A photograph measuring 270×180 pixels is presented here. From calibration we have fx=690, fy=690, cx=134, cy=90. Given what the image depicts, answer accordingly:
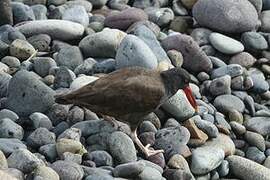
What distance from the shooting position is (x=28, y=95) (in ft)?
19.1

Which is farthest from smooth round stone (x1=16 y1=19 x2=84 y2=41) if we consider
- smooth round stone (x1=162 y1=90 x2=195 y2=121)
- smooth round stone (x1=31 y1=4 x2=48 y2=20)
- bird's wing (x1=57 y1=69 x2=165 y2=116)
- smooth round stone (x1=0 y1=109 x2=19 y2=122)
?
bird's wing (x1=57 y1=69 x2=165 y2=116)

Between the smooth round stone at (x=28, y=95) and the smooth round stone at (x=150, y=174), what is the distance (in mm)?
1139

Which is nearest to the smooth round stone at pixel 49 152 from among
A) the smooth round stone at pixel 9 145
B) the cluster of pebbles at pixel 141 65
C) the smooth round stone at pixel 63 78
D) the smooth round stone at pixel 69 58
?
the cluster of pebbles at pixel 141 65

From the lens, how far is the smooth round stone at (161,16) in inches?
316

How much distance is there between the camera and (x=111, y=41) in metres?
6.84

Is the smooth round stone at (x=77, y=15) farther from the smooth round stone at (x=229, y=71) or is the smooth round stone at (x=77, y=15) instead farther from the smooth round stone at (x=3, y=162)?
the smooth round stone at (x=3, y=162)

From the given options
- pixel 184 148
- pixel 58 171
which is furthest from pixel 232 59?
pixel 58 171

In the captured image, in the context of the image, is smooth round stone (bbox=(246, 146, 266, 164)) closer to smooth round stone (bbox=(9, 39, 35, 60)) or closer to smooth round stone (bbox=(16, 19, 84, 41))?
smooth round stone (bbox=(16, 19, 84, 41))

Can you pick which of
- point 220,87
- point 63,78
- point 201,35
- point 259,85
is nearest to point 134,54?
point 63,78

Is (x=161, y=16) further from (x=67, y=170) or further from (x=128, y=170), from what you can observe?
(x=67, y=170)

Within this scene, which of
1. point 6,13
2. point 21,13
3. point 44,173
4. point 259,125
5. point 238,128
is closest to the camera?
point 44,173

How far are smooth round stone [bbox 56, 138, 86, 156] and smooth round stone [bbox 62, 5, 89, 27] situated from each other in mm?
2518

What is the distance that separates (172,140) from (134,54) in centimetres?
101

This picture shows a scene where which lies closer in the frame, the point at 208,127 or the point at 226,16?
the point at 208,127
